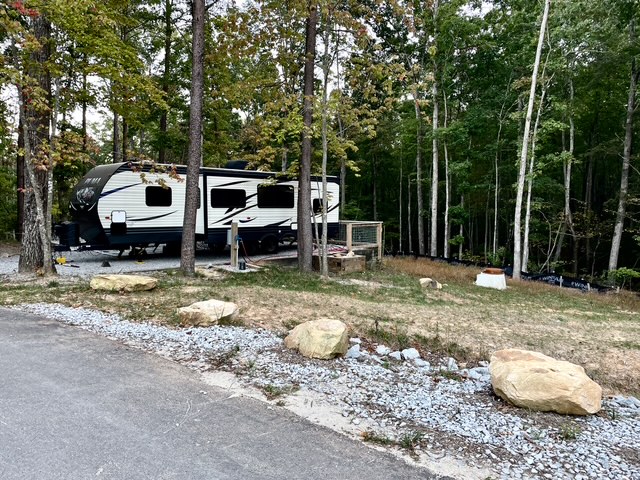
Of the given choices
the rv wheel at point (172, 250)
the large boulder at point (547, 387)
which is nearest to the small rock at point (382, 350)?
the large boulder at point (547, 387)

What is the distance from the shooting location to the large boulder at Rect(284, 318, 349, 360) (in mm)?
4391

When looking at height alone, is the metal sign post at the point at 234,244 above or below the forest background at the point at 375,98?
below

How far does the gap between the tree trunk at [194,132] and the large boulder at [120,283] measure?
1825mm

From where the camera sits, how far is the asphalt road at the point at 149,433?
7.88 feet

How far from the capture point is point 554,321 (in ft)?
25.3

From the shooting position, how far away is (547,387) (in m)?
3.36

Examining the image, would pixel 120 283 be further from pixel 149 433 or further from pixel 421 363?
pixel 421 363

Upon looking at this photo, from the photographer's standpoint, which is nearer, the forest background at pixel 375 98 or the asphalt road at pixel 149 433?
the asphalt road at pixel 149 433

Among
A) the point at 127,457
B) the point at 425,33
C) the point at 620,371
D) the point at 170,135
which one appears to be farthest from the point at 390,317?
the point at 425,33

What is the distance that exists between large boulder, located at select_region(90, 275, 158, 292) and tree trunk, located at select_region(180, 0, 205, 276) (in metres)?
1.83

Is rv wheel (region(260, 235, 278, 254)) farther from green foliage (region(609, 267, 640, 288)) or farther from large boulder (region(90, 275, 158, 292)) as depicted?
green foliage (region(609, 267, 640, 288))

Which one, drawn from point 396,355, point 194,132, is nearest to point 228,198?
point 194,132

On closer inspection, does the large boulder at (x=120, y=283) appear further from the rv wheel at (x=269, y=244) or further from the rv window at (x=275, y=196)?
the rv wheel at (x=269, y=244)

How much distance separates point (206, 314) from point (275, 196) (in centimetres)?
937
